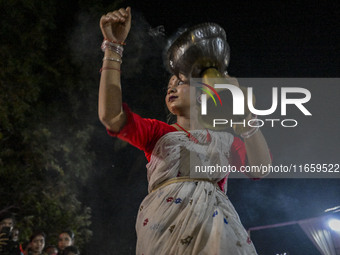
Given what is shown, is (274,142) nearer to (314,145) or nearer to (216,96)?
(314,145)

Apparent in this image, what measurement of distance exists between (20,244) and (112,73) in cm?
511

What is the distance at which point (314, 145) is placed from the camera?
8344 millimetres

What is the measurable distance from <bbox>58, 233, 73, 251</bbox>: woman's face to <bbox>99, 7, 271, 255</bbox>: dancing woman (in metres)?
5.51

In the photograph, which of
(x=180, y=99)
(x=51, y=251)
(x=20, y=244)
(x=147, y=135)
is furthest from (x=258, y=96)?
(x=147, y=135)

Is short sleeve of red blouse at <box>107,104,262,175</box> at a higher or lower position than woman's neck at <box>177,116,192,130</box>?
lower

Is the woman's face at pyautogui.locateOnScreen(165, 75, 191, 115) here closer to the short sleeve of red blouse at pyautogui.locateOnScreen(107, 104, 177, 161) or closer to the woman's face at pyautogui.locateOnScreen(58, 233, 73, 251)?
the short sleeve of red blouse at pyautogui.locateOnScreen(107, 104, 177, 161)

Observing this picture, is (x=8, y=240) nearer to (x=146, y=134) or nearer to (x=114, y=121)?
(x=146, y=134)

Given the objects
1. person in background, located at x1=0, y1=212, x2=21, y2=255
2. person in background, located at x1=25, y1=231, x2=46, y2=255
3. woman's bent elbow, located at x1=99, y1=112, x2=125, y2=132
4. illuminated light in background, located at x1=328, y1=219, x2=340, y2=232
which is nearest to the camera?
woman's bent elbow, located at x1=99, y1=112, x2=125, y2=132

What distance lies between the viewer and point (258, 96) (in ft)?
23.9

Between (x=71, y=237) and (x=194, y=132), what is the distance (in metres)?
5.80

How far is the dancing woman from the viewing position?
188cm

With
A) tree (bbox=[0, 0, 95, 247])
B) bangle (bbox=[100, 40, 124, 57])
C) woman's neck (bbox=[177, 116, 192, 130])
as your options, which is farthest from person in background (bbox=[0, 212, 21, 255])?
bangle (bbox=[100, 40, 124, 57])

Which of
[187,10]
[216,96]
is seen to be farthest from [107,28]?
[187,10]

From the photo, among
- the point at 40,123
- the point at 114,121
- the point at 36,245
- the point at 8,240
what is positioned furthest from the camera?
the point at 40,123
